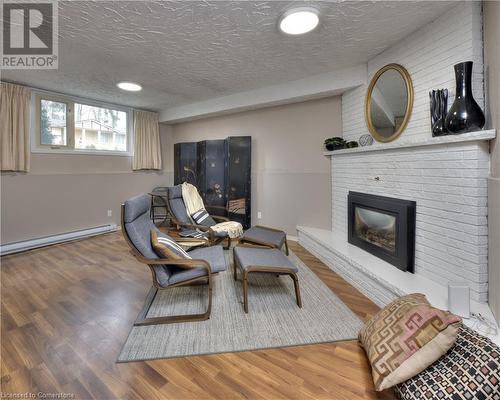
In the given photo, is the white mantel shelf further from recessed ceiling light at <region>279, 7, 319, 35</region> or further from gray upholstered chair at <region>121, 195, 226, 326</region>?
gray upholstered chair at <region>121, 195, 226, 326</region>

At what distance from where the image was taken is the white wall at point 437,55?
1.87 m

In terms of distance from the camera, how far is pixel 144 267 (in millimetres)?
2990

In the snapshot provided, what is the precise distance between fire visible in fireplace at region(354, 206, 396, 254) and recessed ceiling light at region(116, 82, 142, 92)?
150 inches

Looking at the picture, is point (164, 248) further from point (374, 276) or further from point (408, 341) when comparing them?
point (374, 276)

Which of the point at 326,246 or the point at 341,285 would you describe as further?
the point at 326,246

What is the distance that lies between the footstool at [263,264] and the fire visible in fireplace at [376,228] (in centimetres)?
115

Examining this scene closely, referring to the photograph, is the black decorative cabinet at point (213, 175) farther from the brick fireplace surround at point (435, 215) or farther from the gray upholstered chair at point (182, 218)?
the brick fireplace surround at point (435, 215)

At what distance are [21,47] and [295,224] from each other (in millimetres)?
4294

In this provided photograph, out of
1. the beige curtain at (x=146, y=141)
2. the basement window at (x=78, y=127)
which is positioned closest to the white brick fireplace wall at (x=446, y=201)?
the beige curtain at (x=146, y=141)

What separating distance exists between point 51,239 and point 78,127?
206 cm

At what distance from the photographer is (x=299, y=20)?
2.12m

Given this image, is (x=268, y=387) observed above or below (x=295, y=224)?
below

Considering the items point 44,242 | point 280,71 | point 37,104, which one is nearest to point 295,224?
point 280,71

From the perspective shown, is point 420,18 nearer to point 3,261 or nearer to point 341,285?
point 341,285
